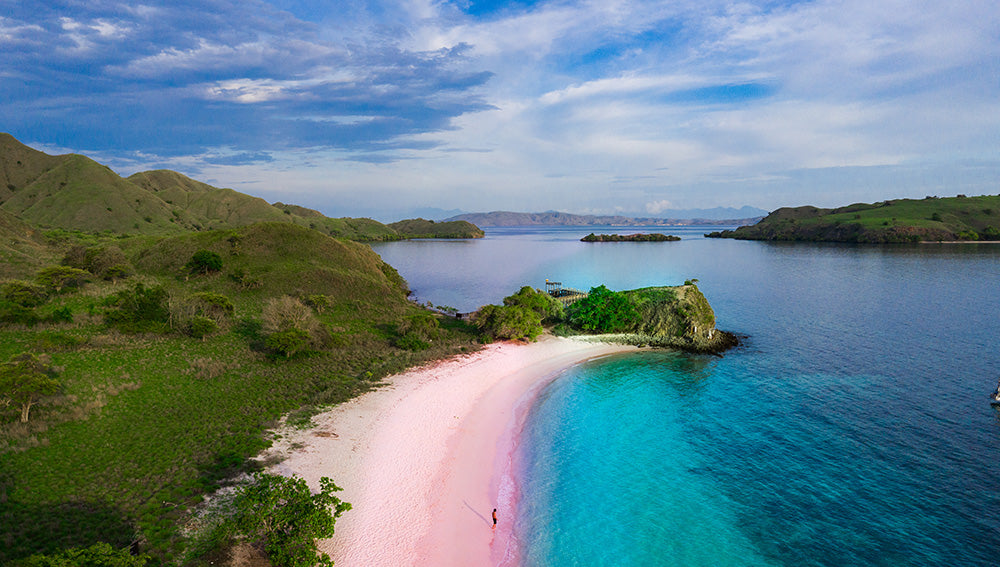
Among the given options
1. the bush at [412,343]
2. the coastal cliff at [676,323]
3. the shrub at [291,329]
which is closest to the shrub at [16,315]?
the shrub at [291,329]

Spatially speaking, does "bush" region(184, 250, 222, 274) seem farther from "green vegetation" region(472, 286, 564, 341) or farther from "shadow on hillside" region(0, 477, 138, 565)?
"shadow on hillside" region(0, 477, 138, 565)

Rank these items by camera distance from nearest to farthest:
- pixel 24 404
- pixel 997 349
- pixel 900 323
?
1. pixel 24 404
2. pixel 997 349
3. pixel 900 323

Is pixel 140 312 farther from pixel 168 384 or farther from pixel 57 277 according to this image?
pixel 57 277

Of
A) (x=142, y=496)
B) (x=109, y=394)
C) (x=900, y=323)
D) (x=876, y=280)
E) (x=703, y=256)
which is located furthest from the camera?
(x=703, y=256)

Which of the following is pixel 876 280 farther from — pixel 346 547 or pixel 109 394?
pixel 109 394

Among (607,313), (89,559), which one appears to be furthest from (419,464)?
(607,313)

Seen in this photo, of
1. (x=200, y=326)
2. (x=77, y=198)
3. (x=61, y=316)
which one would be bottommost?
(x=200, y=326)

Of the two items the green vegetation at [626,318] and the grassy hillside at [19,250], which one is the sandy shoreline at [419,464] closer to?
the green vegetation at [626,318]

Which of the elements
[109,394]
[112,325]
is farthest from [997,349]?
[112,325]
